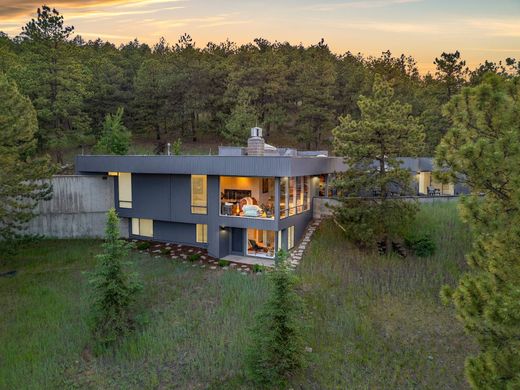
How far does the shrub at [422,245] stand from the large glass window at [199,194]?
1130 centimetres

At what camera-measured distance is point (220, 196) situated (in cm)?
2078

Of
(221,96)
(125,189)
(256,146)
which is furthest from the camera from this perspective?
(221,96)

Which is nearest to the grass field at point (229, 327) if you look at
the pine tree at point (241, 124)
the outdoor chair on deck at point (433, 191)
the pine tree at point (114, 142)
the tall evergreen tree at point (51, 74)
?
the outdoor chair on deck at point (433, 191)

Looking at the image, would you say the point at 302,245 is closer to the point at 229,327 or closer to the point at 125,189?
the point at 229,327

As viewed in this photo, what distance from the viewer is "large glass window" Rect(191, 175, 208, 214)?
21.4 meters

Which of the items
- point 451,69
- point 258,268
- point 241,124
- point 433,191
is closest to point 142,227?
point 258,268

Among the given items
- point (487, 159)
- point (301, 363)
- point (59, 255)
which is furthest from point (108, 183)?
point (487, 159)

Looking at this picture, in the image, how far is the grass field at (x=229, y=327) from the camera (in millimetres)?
Result: 12273

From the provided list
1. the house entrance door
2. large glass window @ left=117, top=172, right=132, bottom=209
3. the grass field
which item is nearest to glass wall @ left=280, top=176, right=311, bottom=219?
the grass field

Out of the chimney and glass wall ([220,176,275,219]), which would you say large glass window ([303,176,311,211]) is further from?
the chimney

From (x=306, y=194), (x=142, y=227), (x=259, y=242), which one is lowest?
(x=259, y=242)

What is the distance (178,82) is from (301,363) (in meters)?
37.3

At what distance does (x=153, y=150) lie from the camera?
1644 inches

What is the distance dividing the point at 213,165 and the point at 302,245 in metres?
6.47
